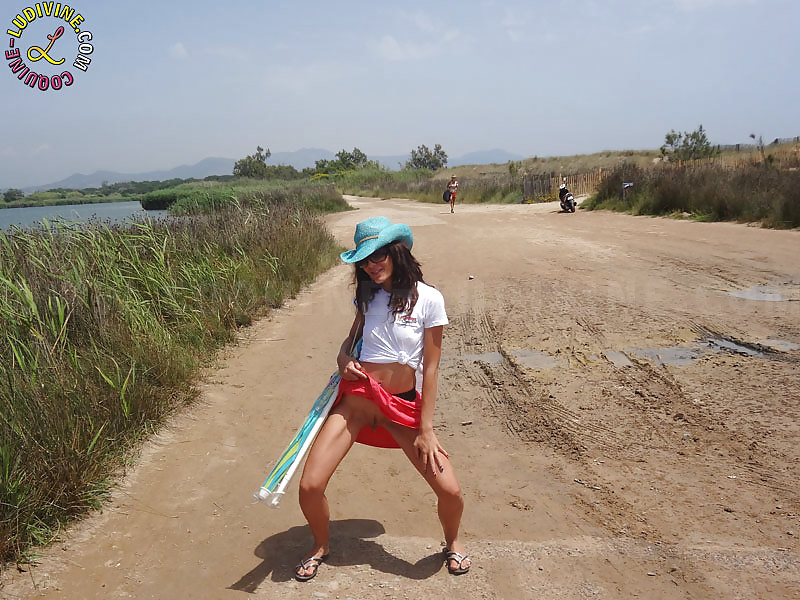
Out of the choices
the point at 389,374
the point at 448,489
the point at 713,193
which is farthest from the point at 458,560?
the point at 713,193

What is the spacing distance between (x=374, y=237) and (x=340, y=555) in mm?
1689

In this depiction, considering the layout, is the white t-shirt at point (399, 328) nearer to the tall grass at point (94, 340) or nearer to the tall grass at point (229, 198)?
the tall grass at point (94, 340)

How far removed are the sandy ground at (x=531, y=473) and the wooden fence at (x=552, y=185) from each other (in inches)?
793

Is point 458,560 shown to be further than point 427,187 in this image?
No

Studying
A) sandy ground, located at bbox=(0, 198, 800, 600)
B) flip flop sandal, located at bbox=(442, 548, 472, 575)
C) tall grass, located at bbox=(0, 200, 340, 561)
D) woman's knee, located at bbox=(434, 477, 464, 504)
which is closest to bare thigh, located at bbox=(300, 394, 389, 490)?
woman's knee, located at bbox=(434, 477, 464, 504)

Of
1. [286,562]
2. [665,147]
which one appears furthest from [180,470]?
[665,147]

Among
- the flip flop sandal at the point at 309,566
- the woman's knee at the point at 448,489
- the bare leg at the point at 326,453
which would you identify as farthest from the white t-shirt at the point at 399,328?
the flip flop sandal at the point at 309,566

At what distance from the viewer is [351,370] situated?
291 centimetres

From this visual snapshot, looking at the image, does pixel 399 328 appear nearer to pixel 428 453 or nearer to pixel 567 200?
pixel 428 453

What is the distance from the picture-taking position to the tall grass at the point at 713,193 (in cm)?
1274

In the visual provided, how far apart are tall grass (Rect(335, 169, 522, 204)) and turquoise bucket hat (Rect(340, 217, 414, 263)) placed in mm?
26481

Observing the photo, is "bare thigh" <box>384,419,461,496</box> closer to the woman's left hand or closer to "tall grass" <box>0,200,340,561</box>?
the woman's left hand

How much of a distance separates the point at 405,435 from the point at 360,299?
2.23 ft

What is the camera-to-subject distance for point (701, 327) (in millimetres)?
6535
